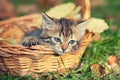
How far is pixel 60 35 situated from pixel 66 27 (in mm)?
116

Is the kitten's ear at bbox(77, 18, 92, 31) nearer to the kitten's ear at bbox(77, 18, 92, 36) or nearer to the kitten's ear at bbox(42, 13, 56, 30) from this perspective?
the kitten's ear at bbox(77, 18, 92, 36)

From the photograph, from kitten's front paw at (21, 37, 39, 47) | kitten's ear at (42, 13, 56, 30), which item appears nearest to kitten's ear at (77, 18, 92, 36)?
kitten's ear at (42, 13, 56, 30)

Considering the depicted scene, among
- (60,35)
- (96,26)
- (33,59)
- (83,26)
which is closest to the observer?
(33,59)

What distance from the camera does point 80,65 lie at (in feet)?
12.9

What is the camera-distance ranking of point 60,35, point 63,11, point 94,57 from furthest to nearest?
point 63,11 → point 94,57 → point 60,35

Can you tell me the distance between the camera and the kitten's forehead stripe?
3.68 meters

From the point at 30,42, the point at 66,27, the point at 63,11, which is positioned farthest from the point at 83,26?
the point at 63,11

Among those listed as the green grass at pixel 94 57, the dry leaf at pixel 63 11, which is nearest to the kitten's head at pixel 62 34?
the green grass at pixel 94 57

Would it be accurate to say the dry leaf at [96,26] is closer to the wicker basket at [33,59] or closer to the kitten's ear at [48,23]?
the wicker basket at [33,59]

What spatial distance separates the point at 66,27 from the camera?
3721 mm

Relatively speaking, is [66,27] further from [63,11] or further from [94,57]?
[63,11]

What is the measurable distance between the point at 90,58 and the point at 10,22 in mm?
1287

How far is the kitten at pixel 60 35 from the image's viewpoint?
3.61m

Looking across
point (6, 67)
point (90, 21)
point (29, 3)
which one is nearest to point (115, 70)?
point (90, 21)
